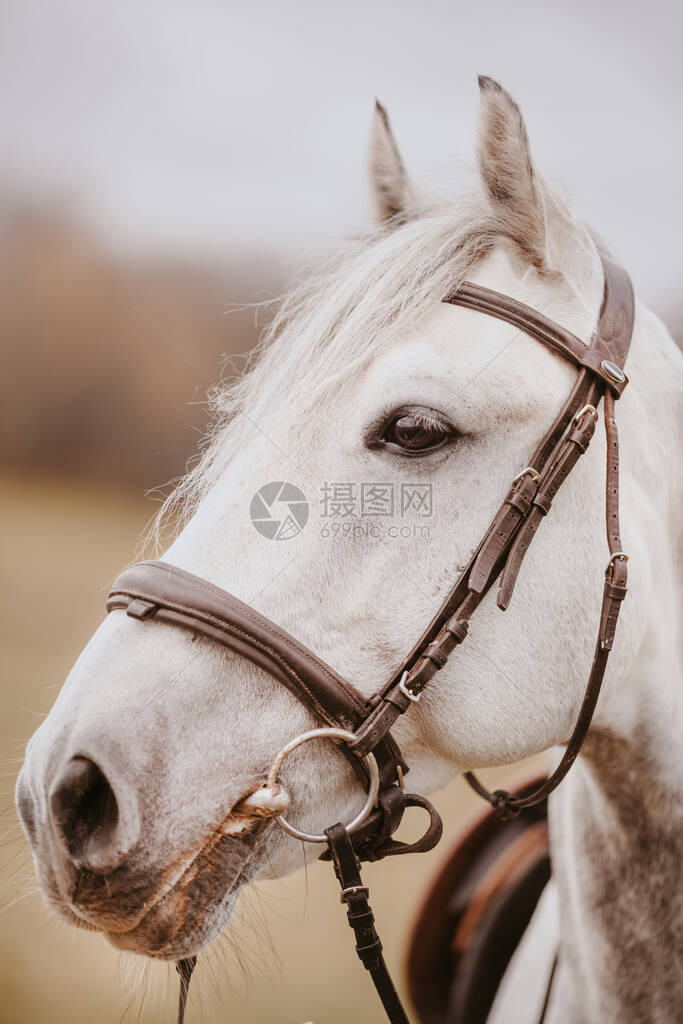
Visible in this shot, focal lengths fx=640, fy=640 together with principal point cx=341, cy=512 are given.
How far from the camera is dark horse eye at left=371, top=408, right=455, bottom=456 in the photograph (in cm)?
106

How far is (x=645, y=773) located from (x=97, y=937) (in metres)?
1.04

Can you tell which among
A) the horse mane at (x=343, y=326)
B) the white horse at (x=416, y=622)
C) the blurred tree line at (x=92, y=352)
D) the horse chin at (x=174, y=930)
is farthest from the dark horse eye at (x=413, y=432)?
the blurred tree line at (x=92, y=352)

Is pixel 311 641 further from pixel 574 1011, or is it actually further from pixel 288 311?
pixel 574 1011

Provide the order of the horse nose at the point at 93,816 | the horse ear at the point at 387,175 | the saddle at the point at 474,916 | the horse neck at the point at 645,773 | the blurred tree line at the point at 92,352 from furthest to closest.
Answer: the blurred tree line at the point at 92,352 → the saddle at the point at 474,916 → the horse ear at the point at 387,175 → the horse neck at the point at 645,773 → the horse nose at the point at 93,816

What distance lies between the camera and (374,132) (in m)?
1.50

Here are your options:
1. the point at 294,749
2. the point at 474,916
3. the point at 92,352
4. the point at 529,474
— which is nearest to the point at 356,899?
the point at 294,749

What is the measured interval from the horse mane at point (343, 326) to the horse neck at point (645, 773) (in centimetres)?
42

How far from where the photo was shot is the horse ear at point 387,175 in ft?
4.91

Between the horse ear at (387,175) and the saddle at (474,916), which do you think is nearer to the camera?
the horse ear at (387,175)

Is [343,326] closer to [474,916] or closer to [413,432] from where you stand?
[413,432]

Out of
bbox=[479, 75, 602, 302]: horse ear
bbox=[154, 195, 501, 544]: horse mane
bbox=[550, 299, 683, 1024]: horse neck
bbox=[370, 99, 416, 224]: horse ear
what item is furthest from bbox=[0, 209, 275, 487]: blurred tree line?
bbox=[550, 299, 683, 1024]: horse neck

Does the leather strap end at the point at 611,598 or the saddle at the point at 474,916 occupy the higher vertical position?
the leather strap end at the point at 611,598

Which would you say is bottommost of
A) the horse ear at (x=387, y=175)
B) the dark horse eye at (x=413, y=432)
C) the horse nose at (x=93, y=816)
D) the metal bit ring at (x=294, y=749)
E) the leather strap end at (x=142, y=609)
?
the horse nose at (x=93, y=816)

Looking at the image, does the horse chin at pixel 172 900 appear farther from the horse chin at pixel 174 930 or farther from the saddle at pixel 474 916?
the saddle at pixel 474 916
